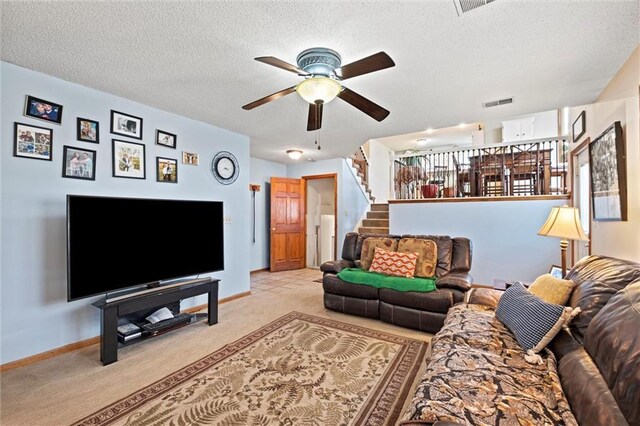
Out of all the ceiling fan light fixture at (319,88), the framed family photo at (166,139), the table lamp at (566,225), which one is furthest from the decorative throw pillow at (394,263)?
the framed family photo at (166,139)

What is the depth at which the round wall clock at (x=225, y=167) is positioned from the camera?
388 cm

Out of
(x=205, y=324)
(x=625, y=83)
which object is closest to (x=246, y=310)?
(x=205, y=324)

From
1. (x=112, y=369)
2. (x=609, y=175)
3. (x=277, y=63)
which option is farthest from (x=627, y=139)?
(x=112, y=369)

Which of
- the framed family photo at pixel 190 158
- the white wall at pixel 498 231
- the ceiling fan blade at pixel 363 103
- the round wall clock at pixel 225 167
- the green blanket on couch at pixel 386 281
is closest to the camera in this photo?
the ceiling fan blade at pixel 363 103

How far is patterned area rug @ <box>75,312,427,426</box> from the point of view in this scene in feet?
5.69

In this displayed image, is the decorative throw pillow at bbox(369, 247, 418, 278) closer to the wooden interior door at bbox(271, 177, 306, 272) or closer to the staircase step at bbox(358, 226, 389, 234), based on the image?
the staircase step at bbox(358, 226, 389, 234)

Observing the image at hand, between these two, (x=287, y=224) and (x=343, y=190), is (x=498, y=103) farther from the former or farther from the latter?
(x=287, y=224)

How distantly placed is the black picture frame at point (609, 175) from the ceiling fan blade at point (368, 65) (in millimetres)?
1955

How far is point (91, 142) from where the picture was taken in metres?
2.73

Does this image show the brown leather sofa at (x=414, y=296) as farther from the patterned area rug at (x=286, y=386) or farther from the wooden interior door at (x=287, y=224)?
the wooden interior door at (x=287, y=224)

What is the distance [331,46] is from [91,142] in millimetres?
2413

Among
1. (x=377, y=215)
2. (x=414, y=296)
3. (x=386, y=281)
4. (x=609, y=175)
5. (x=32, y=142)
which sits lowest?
(x=414, y=296)

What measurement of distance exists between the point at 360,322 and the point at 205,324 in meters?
1.73

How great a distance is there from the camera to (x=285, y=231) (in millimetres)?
6227
